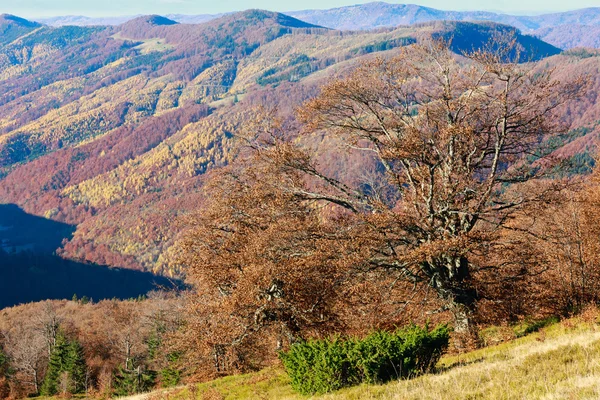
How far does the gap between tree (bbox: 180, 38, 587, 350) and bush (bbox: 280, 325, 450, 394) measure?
19.3ft

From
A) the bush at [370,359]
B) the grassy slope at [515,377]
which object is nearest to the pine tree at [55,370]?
A: the grassy slope at [515,377]

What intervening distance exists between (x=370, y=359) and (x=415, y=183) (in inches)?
530

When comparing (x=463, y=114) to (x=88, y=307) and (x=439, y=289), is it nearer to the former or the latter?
(x=439, y=289)

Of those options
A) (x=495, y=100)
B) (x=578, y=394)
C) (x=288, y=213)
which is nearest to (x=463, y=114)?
(x=495, y=100)

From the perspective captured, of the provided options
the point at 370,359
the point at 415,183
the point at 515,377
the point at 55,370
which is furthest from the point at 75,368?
the point at 515,377

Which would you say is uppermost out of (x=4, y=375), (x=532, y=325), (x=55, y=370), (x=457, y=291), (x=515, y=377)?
(x=515, y=377)

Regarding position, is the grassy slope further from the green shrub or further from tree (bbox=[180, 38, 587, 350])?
tree (bbox=[180, 38, 587, 350])

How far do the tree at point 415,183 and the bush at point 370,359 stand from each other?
5.87 meters

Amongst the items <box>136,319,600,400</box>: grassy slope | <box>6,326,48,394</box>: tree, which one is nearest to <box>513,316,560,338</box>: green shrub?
<box>136,319,600,400</box>: grassy slope

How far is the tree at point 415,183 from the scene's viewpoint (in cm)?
2130

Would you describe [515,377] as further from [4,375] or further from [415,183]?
[4,375]

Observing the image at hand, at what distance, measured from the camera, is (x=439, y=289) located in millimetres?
22172

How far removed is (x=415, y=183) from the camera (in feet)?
81.6

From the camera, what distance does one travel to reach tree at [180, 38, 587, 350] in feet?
69.9
